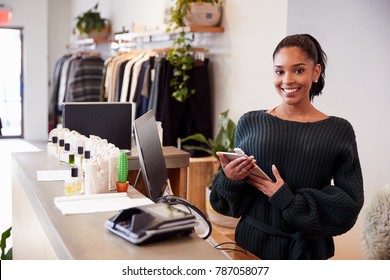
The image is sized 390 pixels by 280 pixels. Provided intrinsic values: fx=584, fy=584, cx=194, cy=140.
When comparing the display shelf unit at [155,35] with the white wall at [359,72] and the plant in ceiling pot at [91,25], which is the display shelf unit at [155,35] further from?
the white wall at [359,72]

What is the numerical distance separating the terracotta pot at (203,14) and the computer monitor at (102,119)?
199cm

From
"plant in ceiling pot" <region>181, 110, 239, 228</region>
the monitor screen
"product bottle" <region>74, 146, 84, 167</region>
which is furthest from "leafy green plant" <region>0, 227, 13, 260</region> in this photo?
"plant in ceiling pot" <region>181, 110, 239, 228</region>

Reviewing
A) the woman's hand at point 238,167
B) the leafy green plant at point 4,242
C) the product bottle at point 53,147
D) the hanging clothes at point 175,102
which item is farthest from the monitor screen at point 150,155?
the hanging clothes at point 175,102

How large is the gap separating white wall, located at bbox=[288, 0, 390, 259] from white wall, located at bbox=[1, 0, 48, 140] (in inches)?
259

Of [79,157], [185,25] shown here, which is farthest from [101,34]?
[79,157]

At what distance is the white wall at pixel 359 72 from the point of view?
12.5ft

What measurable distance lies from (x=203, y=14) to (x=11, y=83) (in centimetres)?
628

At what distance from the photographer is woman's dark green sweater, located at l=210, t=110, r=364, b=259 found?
6.40 ft

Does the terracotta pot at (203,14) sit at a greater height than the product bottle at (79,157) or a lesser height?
greater

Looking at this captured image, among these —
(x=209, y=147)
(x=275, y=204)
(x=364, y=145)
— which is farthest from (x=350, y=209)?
(x=209, y=147)

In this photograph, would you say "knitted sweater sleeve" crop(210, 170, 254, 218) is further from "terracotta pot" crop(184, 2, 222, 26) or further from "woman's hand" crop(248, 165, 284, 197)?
"terracotta pot" crop(184, 2, 222, 26)

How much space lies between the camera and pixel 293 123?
6.57ft

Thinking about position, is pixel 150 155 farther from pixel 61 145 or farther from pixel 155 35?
pixel 155 35

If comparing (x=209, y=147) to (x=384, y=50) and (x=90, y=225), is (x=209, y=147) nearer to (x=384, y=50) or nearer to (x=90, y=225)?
(x=384, y=50)
